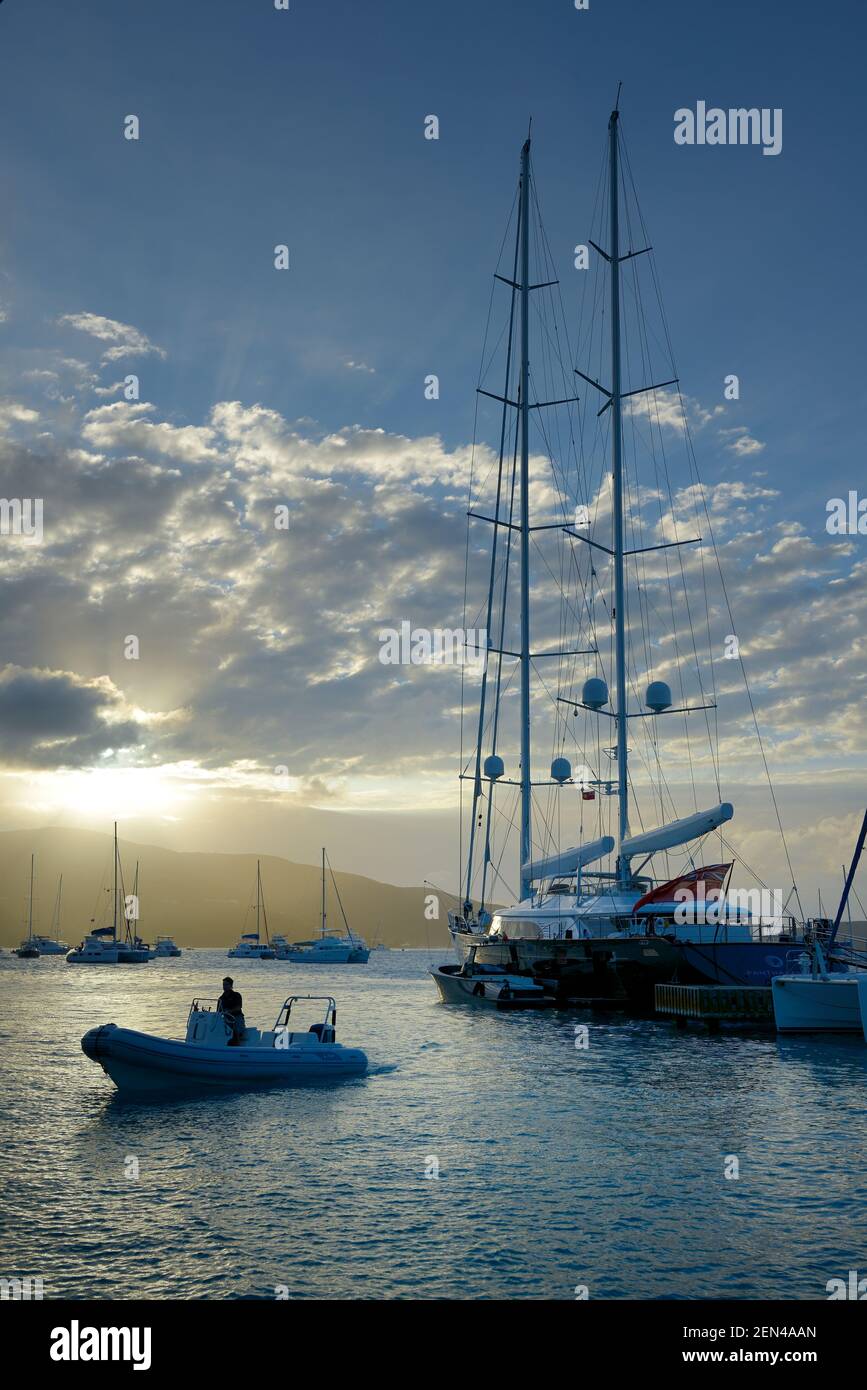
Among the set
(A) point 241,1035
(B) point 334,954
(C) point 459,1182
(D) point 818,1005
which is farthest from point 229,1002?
(B) point 334,954

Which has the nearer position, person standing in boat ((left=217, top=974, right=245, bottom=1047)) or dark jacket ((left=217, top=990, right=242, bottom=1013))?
dark jacket ((left=217, top=990, right=242, bottom=1013))

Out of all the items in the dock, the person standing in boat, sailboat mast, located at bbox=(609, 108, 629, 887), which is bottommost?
the dock

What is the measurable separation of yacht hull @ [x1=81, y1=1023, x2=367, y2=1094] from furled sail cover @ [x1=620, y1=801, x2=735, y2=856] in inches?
1037

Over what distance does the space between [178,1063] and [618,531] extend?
4252 centimetres

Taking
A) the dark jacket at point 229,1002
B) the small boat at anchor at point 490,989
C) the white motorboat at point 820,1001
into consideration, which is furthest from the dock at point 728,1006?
the dark jacket at point 229,1002

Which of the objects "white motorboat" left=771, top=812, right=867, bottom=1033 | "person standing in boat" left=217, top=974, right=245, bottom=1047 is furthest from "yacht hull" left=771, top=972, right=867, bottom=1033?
"person standing in boat" left=217, top=974, right=245, bottom=1047

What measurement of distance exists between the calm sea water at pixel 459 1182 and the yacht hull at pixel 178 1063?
31.2 inches

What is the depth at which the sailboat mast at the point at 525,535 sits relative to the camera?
6075 centimetres

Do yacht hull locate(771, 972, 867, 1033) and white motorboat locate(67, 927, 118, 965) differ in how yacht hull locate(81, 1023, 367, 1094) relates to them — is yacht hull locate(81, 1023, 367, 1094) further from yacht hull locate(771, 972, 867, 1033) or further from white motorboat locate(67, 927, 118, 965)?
white motorboat locate(67, 927, 118, 965)

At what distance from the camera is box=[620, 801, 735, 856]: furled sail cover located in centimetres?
4859

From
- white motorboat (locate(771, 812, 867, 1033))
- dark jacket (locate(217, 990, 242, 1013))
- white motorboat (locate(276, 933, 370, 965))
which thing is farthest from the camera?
white motorboat (locate(276, 933, 370, 965))

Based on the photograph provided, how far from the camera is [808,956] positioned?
46.3 meters

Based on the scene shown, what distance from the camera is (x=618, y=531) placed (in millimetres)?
60375
